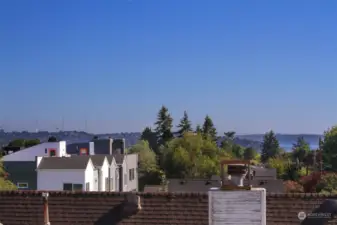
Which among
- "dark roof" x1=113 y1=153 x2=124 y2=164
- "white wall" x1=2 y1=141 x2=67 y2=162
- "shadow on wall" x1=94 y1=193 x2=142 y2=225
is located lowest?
"shadow on wall" x1=94 y1=193 x2=142 y2=225

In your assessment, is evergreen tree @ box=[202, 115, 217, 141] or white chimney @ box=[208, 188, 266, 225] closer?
white chimney @ box=[208, 188, 266, 225]

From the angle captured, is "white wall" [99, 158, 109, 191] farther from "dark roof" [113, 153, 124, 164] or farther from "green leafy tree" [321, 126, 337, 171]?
"green leafy tree" [321, 126, 337, 171]

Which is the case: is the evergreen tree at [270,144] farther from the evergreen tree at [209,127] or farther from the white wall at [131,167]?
the white wall at [131,167]

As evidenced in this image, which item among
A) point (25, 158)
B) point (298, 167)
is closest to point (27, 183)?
point (25, 158)

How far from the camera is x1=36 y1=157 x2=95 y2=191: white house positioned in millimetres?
37531

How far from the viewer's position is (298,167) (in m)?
71.8

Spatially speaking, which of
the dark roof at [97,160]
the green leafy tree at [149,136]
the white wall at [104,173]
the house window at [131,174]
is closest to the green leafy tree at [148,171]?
the house window at [131,174]

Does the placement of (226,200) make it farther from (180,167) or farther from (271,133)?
(271,133)

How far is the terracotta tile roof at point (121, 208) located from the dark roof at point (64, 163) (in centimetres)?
2341

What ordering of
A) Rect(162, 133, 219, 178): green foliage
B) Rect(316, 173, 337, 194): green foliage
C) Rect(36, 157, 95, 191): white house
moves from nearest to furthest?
1. Rect(316, 173, 337, 194): green foliage
2. Rect(36, 157, 95, 191): white house
3. Rect(162, 133, 219, 178): green foliage

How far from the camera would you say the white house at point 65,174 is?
37.5 metres

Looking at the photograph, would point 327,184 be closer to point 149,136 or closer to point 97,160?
point 97,160

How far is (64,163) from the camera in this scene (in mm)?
38125

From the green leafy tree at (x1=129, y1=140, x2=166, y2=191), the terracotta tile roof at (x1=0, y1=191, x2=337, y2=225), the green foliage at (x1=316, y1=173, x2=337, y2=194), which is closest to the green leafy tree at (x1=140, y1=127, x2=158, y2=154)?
the green leafy tree at (x1=129, y1=140, x2=166, y2=191)
